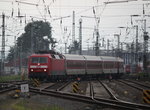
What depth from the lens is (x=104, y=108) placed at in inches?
Answer: 557

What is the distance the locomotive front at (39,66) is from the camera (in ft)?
104

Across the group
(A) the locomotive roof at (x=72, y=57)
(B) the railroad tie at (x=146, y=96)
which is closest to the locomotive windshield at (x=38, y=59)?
(A) the locomotive roof at (x=72, y=57)

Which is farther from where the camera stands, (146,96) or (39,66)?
(39,66)

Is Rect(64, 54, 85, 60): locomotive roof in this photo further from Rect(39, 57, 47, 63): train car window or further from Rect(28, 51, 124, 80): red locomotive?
Rect(39, 57, 47, 63): train car window

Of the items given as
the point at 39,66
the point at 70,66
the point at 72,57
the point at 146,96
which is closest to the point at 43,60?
the point at 39,66

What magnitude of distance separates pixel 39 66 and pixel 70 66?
729 cm

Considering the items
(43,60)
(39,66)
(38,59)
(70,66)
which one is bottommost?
(70,66)

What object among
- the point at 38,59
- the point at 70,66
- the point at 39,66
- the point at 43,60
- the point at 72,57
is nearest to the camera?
the point at 39,66

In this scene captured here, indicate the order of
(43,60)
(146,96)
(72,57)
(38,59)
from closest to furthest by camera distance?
1. (146,96)
2. (43,60)
3. (38,59)
4. (72,57)

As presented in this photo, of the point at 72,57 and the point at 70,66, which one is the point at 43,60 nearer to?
the point at 70,66

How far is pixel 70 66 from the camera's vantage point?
1518 inches

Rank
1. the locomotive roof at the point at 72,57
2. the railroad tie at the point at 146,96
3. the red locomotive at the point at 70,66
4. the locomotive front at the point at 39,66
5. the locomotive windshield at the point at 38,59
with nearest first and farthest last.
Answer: the railroad tie at the point at 146,96
the locomotive front at the point at 39,66
the red locomotive at the point at 70,66
the locomotive windshield at the point at 38,59
the locomotive roof at the point at 72,57

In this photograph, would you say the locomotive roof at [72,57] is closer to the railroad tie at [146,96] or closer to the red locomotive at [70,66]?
the red locomotive at [70,66]

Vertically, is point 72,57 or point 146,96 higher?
point 72,57
